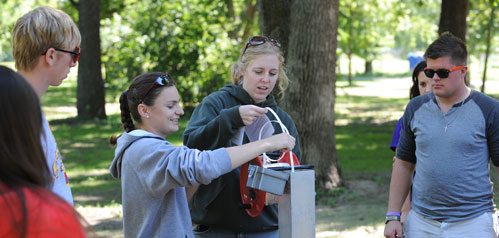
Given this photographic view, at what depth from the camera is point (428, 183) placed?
3.47 meters

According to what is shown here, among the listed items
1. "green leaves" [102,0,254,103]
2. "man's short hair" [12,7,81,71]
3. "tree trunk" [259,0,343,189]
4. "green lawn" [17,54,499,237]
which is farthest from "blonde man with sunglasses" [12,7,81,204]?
"green leaves" [102,0,254,103]

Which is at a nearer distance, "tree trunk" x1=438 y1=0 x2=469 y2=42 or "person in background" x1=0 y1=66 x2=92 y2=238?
"person in background" x1=0 y1=66 x2=92 y2=238

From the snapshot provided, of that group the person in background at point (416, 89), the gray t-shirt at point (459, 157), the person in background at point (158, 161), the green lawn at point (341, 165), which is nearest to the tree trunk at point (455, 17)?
the green lawn at point (341, 165)

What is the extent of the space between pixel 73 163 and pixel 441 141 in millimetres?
10065

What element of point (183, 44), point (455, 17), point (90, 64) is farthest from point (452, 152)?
point (90, 64)

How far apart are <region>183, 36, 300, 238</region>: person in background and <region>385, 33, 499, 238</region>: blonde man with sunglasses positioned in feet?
2.50

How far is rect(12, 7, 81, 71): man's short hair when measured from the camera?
Result: 2.62 metres

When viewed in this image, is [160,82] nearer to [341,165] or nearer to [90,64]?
[341,165]

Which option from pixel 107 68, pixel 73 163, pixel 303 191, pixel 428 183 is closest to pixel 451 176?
pixel 428 183

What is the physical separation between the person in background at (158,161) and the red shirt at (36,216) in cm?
106

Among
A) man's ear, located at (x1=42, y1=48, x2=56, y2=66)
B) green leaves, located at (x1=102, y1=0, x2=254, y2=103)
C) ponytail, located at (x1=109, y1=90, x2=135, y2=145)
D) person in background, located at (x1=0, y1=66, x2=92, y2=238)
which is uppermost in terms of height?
man's ear, located at (x1=42, y1=48, x2=56, y2=66)

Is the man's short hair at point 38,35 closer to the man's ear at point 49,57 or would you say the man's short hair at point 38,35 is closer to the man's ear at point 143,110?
the man's ear at point 49,57

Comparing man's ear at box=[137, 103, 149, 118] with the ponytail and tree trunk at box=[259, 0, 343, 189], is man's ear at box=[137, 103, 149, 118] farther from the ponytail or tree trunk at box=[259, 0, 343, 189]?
tree trunk at box=[259, 0, 343, 189]

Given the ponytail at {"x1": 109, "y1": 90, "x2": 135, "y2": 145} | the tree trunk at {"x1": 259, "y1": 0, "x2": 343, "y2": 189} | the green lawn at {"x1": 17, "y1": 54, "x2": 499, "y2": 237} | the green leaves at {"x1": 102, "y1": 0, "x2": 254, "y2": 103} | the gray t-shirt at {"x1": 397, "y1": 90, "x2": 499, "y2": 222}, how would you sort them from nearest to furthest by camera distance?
1. the ponytail at {"x1": 109, "y1": 90, "x2": 135, "y2": 145}
2. the gray t-shirt at {"x1": 397, "y1": 90, "x2": 499, "y2": 222}
3. the green lawn at {"x1": 17, "y1": 54, "x2": 499, "y2": 237}
4. the tree trunk at {"x1": 259, "y1": 0, "x2": 343, "y2": 189}
5. the green leaves at {"x1": 102, "y1": 0, "x2": 254, "y2": 103}
